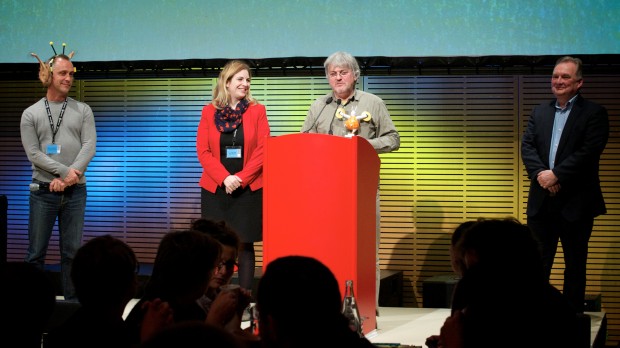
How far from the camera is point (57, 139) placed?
5.79 metres

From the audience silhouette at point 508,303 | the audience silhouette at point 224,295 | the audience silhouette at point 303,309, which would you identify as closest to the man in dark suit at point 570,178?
the audience silhouette at point 224,295

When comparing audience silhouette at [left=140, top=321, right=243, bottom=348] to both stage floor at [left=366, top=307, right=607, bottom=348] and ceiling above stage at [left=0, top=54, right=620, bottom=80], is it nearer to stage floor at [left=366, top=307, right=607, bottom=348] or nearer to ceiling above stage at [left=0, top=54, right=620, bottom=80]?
stage floor at [left=366, top=307, right=607, bottom=348]

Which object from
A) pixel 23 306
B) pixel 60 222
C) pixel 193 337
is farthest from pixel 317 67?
pixel 193 337

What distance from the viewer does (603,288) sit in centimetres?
643

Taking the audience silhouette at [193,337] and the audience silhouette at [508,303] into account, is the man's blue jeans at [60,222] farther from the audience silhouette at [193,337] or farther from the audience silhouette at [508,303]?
the audience silhouette at [193,337]

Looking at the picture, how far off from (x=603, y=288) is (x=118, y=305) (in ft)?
16.0

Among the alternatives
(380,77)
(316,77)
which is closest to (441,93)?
(380,77)

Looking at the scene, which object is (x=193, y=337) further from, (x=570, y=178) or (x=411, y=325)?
(x=570, y=178)

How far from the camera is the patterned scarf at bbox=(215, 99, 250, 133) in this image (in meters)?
5.45

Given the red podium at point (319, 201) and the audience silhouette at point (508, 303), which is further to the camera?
the red podium at point (319, 201)

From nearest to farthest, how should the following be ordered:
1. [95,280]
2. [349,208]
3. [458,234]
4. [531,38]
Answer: [95,280], [458,234], [349,208], [531,38]

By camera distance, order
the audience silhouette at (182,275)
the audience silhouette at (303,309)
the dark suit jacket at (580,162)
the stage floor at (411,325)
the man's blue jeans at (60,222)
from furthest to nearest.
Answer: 1. the man's blue jeans at (60,222)
2. the dark suit jacket at (580,162)
3. the stage floor at (411,325)
4. the audience silhouette at (182,275)
5. the audience silhouette at (303,309)

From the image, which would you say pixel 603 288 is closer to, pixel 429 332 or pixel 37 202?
pixel 429 332

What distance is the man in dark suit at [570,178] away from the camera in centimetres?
520
